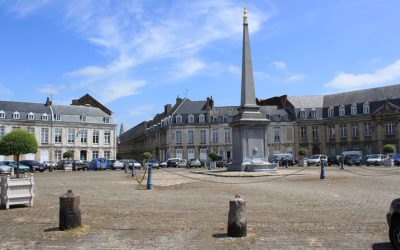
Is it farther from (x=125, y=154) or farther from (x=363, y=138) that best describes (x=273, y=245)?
(x=125, y=154)

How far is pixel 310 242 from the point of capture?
22.4 feet

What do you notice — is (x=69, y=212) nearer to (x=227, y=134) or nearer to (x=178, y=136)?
(x=227, y=134)

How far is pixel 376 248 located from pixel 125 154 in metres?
112

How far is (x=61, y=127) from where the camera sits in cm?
6781

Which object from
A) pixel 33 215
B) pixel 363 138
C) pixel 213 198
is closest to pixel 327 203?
pixel 213 198

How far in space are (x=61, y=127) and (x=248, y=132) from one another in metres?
49.1

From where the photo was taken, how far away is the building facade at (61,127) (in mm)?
65000

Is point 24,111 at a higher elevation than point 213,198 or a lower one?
higher

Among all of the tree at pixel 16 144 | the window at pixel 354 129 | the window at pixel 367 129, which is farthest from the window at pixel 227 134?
the tree at pixel 16 144

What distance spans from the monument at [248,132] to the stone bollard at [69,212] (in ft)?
58.5

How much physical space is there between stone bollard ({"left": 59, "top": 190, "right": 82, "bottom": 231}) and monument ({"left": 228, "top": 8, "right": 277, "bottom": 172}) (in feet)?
58.5

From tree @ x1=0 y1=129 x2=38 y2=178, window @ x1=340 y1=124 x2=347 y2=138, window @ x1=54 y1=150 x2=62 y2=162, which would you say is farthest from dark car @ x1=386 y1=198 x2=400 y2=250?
window @ x1=54 y1=150 x2=62 y2=162

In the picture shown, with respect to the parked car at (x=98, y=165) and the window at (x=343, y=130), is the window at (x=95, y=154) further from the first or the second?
the window at (x=343, y=130)

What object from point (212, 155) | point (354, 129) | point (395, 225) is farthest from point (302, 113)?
point (395, 225)
